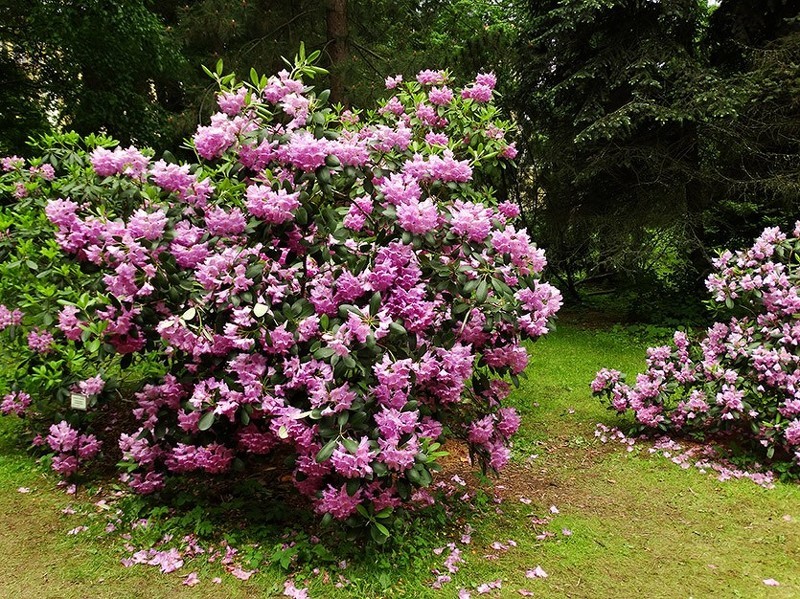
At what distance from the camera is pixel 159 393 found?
304 centimetres

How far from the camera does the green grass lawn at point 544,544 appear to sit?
2.55 m

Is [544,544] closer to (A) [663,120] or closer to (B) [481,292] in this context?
(B) [481,292]

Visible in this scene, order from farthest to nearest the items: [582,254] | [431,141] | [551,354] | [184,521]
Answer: [582,254]
[551,354]
[431,141]
[184,521]

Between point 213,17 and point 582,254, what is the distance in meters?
6.04

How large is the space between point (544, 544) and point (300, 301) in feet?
5.60

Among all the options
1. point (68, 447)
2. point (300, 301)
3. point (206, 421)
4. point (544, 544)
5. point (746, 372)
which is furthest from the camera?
point (746, 372)

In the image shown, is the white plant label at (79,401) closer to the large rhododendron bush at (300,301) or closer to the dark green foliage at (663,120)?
the large rhododendron bush at (300,301)

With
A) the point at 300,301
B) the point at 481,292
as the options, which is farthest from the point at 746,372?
the point at 300,301

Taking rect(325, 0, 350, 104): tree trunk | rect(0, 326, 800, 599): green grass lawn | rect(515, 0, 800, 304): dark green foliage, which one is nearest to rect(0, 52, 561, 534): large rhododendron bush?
rect(0, 326, 800, 599): green grass lawn

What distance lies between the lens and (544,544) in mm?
3027

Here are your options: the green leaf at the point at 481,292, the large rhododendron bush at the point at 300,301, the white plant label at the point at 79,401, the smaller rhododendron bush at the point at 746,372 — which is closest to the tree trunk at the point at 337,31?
the large rhododendron bush at the point at 300,301

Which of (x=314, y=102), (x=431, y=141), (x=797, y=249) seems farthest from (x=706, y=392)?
(x=314, y=102)

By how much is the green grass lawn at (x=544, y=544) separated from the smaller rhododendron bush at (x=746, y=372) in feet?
1.28

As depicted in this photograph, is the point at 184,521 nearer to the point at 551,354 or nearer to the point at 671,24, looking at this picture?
the point at 551,354
